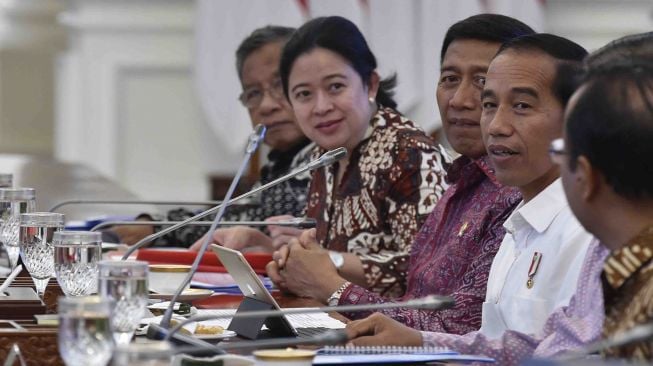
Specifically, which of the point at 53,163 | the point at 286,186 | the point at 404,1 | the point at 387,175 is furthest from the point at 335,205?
the point at 53,163

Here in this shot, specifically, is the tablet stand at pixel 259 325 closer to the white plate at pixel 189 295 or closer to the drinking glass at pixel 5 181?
the white plate at pixel 189 295

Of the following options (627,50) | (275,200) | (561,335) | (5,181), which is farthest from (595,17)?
(561,335)

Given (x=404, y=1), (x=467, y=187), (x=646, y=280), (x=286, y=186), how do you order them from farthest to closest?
(x=404, y=1) → (x=286, y=186) → (x=467, y=187) → (x=646, y=280)

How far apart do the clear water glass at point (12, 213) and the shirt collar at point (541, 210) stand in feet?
3.21

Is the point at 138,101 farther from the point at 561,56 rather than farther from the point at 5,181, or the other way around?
the point at 561,56

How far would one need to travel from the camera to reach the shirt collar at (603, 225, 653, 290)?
1590mm

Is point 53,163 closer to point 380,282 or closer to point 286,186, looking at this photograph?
point 286,186

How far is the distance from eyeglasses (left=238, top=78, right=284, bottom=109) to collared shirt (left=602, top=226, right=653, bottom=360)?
7.97ft

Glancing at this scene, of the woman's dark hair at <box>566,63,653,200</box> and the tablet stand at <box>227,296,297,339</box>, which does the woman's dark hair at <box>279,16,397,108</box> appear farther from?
the woman's dark hair at <box>566,63,653,200</box>

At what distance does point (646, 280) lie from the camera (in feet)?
5.18

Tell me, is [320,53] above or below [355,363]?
above

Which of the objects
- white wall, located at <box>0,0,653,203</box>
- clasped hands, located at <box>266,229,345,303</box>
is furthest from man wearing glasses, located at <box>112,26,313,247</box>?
white wall, located at <box>0,0,653,203</box>

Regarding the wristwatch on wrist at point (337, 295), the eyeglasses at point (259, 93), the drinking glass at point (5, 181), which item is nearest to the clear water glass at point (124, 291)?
the wristwatch on wrist at point (337, 295)

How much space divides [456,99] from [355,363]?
3.16 feet
